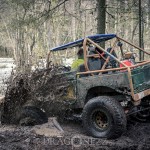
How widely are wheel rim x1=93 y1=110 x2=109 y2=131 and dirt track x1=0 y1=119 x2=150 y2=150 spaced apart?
12.0 inches

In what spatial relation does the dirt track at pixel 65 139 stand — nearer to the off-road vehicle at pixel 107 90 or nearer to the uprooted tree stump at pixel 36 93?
the off-road vehicle at pixel 107 90

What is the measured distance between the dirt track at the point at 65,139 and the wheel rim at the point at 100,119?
1.00ft

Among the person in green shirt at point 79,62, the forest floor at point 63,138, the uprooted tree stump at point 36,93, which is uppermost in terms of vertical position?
the person in green shirt at point 79,62

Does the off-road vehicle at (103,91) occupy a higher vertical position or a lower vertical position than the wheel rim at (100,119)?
Answer: higher

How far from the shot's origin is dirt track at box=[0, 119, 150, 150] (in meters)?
5.93

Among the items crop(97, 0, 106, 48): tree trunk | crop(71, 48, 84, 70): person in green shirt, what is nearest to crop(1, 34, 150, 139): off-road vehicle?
crop(71, 48, 84, 70): person in green shirt

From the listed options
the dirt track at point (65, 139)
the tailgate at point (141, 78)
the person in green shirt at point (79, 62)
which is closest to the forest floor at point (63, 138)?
the dirt track at point (65, 139)

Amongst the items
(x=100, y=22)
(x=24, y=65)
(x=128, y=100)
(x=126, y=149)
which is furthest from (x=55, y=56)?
(x=126, y=149)

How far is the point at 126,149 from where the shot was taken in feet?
19.0

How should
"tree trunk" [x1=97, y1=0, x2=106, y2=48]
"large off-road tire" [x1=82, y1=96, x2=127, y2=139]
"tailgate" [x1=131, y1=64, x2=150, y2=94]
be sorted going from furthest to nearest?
"tree trunk" [x1=97, y1=0, x2=106, y2=48] → "tailgate" [x1=131, y1=64, x2=150, y2=94] → "large off-road tire" [x1=82, y1=96, x2=127, y2=139]

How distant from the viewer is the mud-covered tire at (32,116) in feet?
25.3

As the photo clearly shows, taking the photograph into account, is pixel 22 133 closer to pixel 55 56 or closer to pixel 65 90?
pixel 65 90

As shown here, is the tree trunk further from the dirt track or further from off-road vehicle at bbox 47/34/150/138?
the dirt track

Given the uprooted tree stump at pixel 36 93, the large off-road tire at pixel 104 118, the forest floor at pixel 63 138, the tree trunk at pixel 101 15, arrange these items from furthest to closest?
the tree trunk at pixel 101 15, the uprooted tree stump at pixel 36 93, the large off-road tire at pixel 104 118, the forest floor at pixel 63 138
